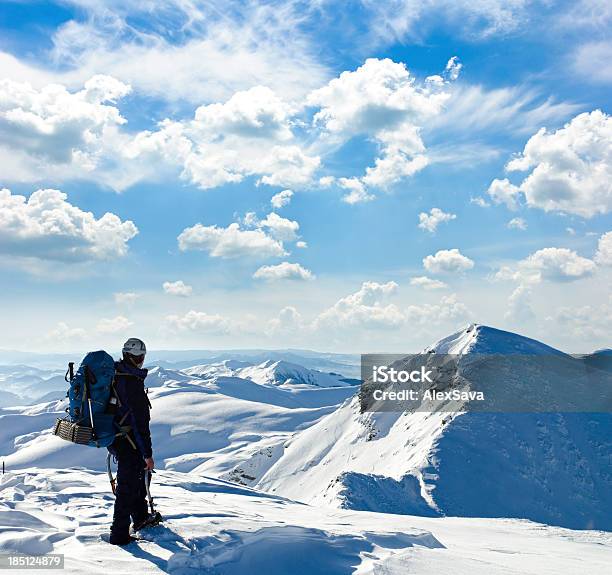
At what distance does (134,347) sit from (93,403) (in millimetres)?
979

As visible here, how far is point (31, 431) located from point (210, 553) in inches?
6967

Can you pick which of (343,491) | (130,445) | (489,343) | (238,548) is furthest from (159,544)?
(489,343)

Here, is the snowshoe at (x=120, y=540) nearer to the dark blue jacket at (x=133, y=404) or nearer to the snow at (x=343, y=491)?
the snow at (x=343, y=491)

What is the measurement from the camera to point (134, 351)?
8227 mm

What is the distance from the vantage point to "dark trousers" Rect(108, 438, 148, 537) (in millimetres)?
7871

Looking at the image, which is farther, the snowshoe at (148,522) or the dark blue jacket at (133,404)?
the snowshoe at (148,522)

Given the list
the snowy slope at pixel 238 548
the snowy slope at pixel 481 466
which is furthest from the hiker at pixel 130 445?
the snowy slope at pixel 481 466

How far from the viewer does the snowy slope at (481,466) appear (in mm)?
51281

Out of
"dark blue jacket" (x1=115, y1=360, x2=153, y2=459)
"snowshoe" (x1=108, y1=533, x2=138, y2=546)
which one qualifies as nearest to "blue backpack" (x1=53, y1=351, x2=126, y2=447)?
"dark blue jacket" (x1=115, y1=360, x2=153, y2=459)

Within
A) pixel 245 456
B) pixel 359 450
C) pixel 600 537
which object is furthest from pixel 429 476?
pixel 245 456

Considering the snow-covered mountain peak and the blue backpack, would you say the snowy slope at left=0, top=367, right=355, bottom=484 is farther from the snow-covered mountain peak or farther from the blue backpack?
the blue backpack

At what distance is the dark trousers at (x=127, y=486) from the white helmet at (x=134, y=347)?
1272 millimetres

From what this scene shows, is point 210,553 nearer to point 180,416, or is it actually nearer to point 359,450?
point 359,450

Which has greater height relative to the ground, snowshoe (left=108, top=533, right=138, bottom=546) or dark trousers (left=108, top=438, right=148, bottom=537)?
dark trousers (left=108, top=438, right=148, bottom=537)
